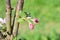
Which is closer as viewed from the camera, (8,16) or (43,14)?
(8,16)

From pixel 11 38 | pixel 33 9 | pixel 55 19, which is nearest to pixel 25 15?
pixel 11 38

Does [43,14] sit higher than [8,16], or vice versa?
[8,16]

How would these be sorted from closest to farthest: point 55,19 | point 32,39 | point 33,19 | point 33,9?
point 33,19
point 32,39
point 55,19
point 33,9

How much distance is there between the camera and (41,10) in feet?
15.5

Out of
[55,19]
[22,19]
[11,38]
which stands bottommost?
[55,19]

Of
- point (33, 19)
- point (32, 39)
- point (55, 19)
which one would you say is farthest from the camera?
point (55, 19)

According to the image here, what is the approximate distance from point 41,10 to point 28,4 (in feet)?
1.00

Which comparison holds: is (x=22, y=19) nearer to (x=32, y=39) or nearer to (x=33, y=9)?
(x=32, y=39)

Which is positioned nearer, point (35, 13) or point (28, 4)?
point (35, 13)

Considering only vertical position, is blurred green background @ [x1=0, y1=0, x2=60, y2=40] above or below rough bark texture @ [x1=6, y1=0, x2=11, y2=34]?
below

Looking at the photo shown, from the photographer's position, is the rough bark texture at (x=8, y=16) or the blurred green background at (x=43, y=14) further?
the blurred green background at (x=43, y=14)

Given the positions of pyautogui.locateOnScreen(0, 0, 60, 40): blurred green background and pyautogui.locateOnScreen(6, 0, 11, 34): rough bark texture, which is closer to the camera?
pyautogui.locateOnScreen(6, 0, 11, 34): rough bark texture

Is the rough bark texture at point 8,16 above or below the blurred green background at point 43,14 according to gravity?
above

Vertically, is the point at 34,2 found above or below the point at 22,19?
below
